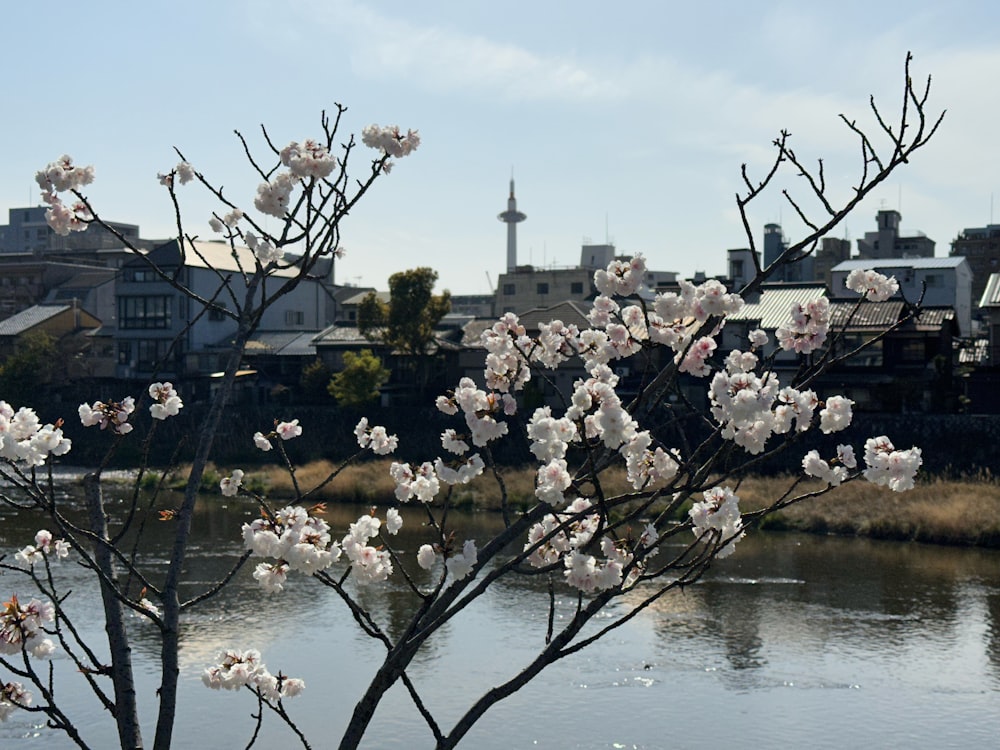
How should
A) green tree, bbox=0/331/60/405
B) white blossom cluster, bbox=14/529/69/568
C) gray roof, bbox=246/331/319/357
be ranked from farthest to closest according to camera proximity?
gray roof, bbox=246/331/319/357, green tree, bbox=0/331/60/405, white blossom cluster, bbox=14/529/69/568

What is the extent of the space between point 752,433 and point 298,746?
478 inches

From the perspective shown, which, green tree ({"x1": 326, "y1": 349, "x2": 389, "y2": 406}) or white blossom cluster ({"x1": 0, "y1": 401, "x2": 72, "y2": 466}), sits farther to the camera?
green tree ({"x1": 326, "y1": 349, "x2": 389, "y2": 406})

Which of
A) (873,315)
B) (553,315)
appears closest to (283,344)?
(553,315)

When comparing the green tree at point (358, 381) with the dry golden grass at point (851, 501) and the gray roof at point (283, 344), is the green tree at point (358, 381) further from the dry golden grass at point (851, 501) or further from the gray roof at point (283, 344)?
the dry golden grass at point (851, 501)

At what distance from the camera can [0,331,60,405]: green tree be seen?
165ft

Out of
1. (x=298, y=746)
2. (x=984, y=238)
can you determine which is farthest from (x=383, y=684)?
(x=984, y=238)

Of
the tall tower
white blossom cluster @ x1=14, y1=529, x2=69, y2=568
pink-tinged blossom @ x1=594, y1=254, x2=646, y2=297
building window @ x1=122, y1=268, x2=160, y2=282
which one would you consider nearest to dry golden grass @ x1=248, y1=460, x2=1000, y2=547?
building window @ x1=122, y1=268, x2=160, y2=282

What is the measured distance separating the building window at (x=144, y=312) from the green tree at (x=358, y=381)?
1221 centimetres

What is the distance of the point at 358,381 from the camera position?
44375mm

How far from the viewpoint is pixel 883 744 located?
15180 millimetres

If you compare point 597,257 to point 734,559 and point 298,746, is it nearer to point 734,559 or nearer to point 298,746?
point 734,559

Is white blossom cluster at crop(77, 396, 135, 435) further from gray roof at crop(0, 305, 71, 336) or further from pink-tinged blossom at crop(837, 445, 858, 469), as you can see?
gray roof at crop(0, 305, 71, 336)

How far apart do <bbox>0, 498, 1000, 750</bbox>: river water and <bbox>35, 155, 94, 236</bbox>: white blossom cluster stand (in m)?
10.5

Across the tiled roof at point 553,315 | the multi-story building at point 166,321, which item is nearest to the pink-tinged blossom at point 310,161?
the tiled roof at point 553,315
